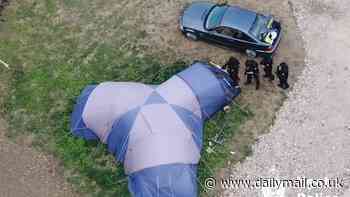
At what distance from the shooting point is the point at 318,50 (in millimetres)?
18203

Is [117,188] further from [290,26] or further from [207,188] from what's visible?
[290,26]

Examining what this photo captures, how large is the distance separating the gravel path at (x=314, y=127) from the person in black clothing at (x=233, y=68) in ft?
6.16

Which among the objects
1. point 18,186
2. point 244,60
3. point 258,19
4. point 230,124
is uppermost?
point 258,19

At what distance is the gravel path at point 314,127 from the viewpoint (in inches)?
601

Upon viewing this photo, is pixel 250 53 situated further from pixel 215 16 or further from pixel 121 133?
pixel 121 133

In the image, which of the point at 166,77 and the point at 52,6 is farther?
the point at 52,6

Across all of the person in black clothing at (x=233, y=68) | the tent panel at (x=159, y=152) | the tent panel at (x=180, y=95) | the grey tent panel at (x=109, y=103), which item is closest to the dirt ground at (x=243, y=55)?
the person in black clothing at (x=233, y=68)

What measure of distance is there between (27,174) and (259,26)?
30.2ft

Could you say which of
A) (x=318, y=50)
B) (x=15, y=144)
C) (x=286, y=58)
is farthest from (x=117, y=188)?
(x=318, y=50)

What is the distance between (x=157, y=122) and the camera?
1508 centimetres

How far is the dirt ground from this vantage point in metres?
16.4

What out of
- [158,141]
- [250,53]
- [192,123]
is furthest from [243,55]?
[158,141]

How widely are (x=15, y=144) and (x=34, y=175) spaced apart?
1500 mm

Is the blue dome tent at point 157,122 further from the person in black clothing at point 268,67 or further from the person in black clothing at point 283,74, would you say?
the person in black clothing at point 283,74
